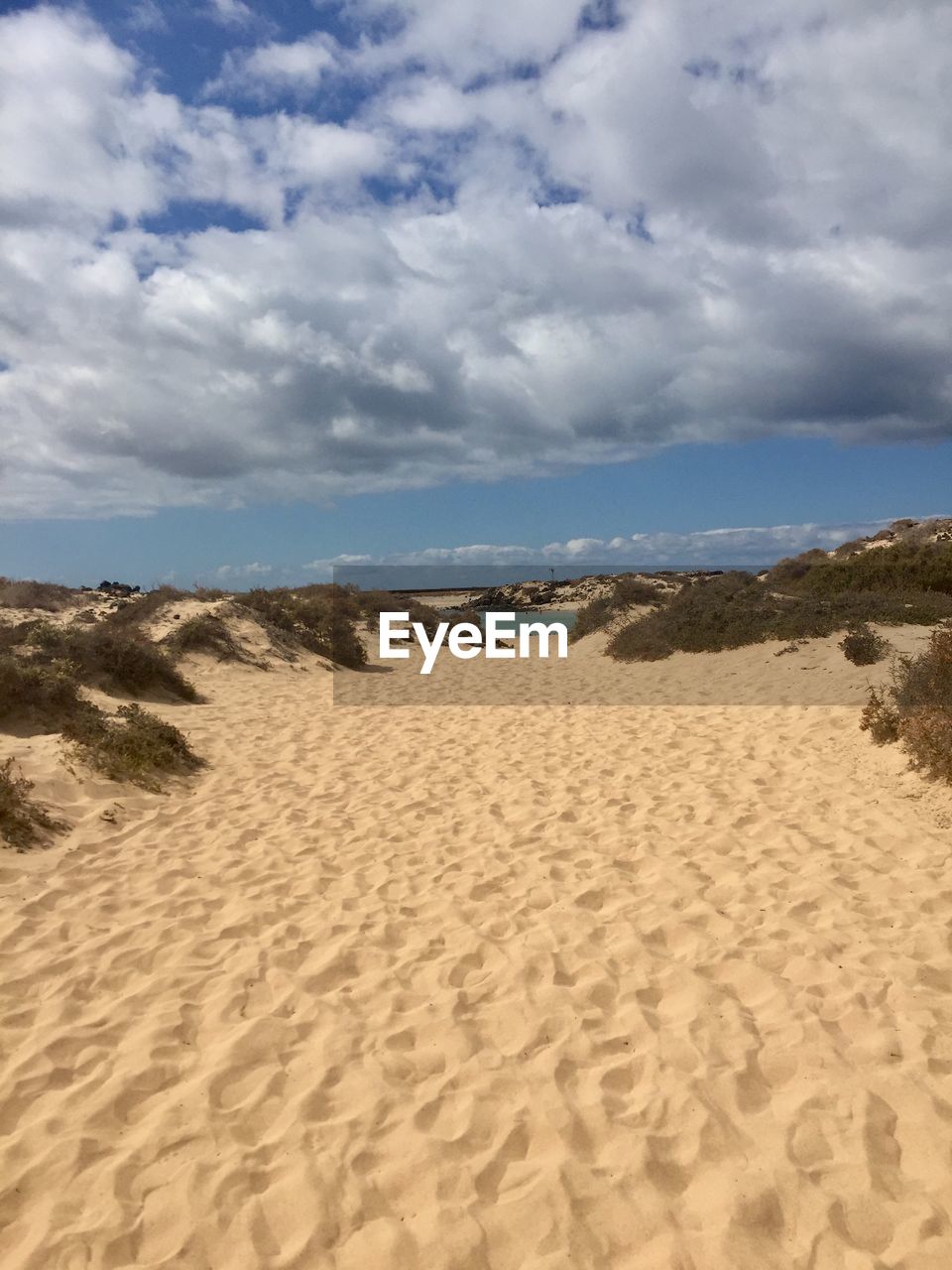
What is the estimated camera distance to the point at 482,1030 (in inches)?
171

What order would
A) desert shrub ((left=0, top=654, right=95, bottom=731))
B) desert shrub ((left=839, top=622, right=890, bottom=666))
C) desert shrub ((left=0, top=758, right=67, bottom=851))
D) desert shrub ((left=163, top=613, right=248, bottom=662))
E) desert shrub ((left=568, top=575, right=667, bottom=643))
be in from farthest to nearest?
desert shrub ((left=568, top=575, right=667, bottom=643))
desert shrub ((left=163, top=613, right=248, bottom=662))
desert shrub ((left=839, top=622, right=890, bottom=666))
desert shrub ((left=0, top=654, right=95, bottom=731))
desert shrub ((left=0, top=758, right=67, bottom=851))

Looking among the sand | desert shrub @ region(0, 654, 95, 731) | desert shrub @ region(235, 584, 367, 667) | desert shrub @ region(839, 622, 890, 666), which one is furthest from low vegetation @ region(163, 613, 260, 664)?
desert shrub @ region(839, 622, 890, 666)

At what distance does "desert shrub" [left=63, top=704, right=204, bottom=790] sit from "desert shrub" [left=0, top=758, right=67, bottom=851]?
1.09 metres

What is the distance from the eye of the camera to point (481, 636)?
2902 centimetres

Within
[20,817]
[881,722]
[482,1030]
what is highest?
[20,817]

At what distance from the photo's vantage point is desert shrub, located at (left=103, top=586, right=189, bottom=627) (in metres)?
20.1

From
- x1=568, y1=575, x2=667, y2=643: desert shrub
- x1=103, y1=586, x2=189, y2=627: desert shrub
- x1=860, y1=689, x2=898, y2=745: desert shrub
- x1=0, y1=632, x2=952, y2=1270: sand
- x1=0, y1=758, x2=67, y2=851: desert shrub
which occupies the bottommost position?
x1=0, y1=632, x2=952, y2=1270: sand

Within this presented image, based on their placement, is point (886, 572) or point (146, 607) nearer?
point (146, 607)

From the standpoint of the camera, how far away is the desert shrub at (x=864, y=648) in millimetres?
14469

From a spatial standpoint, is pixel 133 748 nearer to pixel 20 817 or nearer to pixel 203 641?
pixel 20 817

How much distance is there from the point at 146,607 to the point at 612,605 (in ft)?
45.1

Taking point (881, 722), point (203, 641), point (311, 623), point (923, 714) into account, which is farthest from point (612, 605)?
point (923, 714)

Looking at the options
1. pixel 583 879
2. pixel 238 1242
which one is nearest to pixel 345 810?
pixel 583 879

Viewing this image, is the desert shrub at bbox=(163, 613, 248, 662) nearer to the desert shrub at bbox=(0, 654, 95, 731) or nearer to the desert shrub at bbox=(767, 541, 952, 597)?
the desert shrub at bbox=(0, 654, 95, 731)
